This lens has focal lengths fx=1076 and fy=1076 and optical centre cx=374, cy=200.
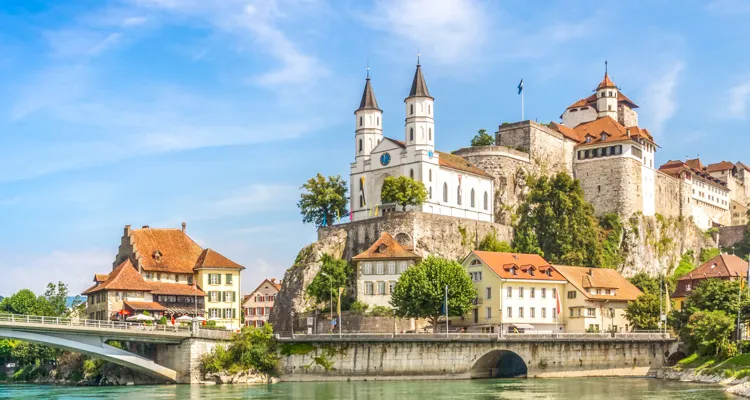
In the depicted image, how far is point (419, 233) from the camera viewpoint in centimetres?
10512

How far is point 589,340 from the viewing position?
8462 cm

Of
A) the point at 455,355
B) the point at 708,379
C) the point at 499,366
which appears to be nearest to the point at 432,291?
the point at 455,355

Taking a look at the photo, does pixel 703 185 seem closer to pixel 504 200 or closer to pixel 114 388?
pixel 504 200

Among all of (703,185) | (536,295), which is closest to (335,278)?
(536,295)

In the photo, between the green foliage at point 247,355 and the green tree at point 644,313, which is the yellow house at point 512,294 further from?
the green foliage at point 247,355

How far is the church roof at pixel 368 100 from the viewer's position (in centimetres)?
11881

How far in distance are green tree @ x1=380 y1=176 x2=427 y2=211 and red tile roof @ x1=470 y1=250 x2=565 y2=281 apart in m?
10.9

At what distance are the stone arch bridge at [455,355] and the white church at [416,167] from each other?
93.4ft

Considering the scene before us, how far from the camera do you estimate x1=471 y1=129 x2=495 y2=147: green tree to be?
13088 centimetres

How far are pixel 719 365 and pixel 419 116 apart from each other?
46.4 meters

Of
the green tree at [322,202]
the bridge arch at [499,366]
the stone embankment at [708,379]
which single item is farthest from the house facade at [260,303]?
the stone embankment at [708,379]

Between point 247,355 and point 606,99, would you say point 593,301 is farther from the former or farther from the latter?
point 606,99

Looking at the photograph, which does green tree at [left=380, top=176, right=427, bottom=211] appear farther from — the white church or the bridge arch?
the bridge arch

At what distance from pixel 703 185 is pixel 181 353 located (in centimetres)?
9614
